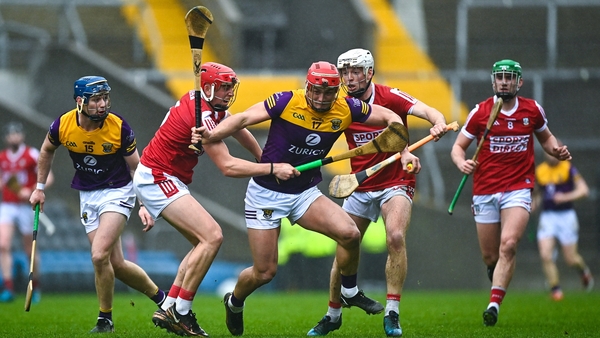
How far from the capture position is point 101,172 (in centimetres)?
762

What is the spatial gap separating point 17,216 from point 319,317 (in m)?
4.91

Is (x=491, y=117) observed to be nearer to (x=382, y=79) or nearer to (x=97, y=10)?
(x=382, y=79)

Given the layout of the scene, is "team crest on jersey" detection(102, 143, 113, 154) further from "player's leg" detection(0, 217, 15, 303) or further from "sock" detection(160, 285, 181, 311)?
"player's leg" detection(0, 217, 15, 303)

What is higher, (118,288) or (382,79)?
(382,79)

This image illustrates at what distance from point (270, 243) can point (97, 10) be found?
35.3ft

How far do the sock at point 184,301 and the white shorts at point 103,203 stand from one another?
3.54 ft

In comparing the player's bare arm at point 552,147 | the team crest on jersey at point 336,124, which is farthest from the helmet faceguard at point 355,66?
the player's bare arm at point 552,147

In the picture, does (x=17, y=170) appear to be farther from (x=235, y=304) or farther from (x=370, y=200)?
(x=370, y=200)

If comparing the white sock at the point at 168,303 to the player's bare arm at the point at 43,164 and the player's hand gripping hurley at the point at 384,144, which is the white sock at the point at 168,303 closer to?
the player's hand gripping hurley at the point at 384,144

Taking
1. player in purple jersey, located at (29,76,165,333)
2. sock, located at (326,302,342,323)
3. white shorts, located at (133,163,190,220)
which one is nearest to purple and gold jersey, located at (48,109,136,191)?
player in purple jersey, located at (29,76,165,333)

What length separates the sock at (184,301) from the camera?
22.3 ft

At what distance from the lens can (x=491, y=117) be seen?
8164 millimetres

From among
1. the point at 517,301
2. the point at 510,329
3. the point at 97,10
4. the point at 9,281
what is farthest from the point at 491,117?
the point at 97,10

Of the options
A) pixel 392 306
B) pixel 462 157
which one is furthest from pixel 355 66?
pixel 392 306
